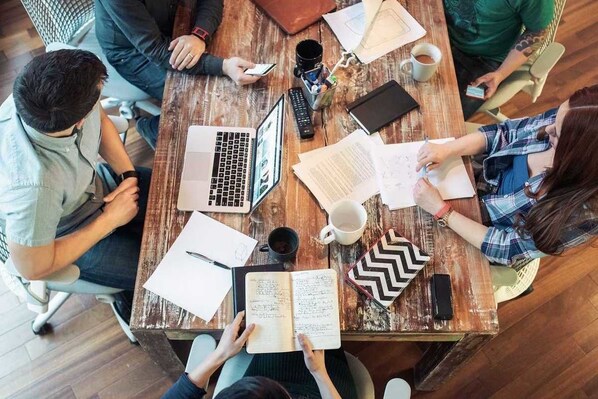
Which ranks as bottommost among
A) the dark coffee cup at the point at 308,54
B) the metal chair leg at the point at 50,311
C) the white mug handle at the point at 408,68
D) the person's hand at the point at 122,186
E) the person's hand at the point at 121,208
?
the metal chair leg at the point at 50,311

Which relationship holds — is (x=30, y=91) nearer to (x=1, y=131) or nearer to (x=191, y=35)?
(x=1, y=131)

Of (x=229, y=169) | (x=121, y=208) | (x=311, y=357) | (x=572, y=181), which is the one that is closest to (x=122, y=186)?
(x=121, y=208)

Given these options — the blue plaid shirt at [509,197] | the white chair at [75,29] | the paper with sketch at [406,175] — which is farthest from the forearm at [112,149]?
the blue plaid shirt at [509,197]

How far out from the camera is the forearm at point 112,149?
5.37ft

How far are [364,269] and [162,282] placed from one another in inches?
21.6

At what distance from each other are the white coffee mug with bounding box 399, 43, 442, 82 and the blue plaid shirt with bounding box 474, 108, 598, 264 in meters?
0.26

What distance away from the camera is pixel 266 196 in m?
1.42

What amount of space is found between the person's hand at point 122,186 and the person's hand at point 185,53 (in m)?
0.41

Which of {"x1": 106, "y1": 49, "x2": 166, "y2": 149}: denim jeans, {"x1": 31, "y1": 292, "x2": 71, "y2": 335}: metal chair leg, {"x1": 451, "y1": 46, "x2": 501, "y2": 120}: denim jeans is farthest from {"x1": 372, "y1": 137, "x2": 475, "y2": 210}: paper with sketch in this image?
{"x1": 31, "y1": 292, "x2": 71, "y2": 335}: metal chair leg

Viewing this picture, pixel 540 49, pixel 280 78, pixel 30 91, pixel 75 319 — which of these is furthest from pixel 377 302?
pixel 75 319

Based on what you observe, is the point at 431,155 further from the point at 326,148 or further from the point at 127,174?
the point at 127,174

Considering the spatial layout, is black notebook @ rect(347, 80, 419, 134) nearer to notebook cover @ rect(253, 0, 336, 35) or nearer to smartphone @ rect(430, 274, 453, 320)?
notebook cover @ rect(253, 0, 336, 35)

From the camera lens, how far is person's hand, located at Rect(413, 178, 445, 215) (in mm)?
1388

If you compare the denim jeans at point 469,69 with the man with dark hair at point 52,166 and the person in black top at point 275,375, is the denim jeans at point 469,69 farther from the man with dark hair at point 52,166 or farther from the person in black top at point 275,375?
the man with dark hair at point 52,166
